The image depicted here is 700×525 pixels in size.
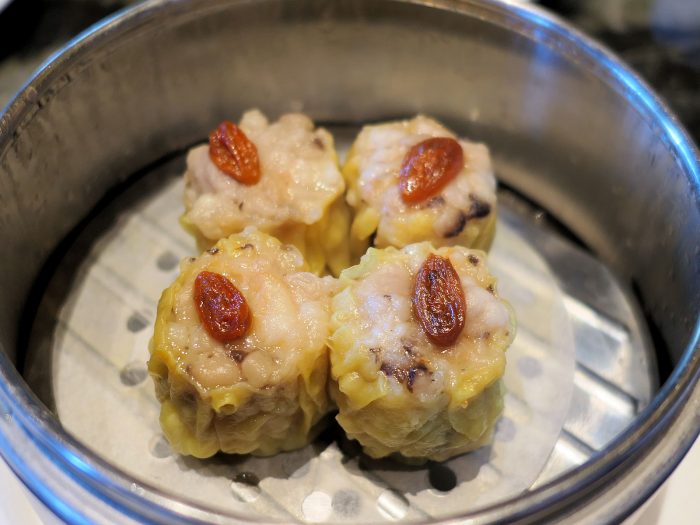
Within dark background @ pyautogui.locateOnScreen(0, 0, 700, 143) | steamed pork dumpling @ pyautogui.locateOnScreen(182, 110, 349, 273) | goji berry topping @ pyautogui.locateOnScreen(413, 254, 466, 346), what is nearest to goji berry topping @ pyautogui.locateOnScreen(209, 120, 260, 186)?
steamed pork dumpling @ pyautogui.locateOnScreen(182, 110, 349, 273)

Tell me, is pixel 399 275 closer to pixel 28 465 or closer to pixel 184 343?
pixel 184 343

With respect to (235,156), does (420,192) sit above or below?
below

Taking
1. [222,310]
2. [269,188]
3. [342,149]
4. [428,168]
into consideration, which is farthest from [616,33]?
[222,310]

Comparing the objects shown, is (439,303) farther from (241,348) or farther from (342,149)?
(342,149)

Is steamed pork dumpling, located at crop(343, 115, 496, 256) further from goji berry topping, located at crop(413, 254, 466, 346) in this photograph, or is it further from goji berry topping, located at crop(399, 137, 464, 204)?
goji berry topping, located at crop(413, 254, 466, 346)

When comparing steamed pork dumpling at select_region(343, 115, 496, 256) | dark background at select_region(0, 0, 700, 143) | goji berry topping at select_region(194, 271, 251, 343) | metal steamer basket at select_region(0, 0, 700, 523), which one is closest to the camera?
goji berry topping at select_region(194, 271, 251, 343)

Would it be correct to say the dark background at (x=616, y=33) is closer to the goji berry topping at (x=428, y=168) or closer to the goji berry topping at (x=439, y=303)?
the goji berry topping at (x=428, y=168)
